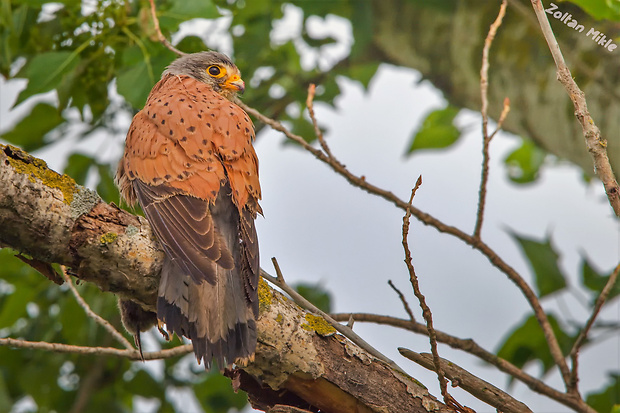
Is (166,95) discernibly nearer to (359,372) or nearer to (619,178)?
(359,372)

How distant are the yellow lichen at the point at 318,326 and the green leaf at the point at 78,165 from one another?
2504mm

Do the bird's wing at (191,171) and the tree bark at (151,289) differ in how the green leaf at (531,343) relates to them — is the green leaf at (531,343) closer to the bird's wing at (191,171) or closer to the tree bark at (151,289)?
the tree bark at (151,289)

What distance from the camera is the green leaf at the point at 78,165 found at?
4.21 meters

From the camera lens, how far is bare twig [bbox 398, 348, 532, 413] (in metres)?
2.19

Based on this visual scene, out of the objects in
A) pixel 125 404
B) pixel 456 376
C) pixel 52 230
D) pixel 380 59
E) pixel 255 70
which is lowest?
pixel 125 404

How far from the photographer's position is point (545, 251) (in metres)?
3.56

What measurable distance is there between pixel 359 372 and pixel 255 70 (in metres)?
3.08

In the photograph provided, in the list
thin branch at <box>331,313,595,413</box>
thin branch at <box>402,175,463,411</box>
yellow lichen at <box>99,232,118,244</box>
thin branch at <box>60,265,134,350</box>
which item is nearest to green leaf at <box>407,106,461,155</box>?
thin branch at <box>331,313,595,413</box>

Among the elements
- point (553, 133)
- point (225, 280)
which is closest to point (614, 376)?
point (553, 133)

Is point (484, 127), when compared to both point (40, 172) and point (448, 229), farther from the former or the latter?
point (40, 172)

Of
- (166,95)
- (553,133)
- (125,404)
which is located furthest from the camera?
(125,404)

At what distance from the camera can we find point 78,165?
4215mm

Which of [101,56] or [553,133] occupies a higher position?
[553,133]

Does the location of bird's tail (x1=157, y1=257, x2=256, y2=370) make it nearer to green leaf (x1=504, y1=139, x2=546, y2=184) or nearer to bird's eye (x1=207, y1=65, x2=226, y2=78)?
bird's eye (x1=207, y1=65, x2=226, y2=78)
